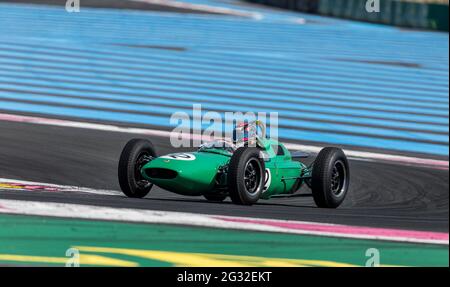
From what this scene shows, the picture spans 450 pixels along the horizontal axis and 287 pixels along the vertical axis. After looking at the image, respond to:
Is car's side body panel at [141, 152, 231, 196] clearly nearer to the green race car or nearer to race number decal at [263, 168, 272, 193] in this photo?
the green race car

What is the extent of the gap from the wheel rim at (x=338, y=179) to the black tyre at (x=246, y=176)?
0.77 m

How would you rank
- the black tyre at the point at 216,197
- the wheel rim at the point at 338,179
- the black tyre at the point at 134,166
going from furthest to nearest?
the wheel rim at the point at 338,179, the black tyre at the point at 216,197, the black tyre at the point at 134,166

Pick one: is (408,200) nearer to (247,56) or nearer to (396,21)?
(247,56)

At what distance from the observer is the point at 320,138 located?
44.3 feet

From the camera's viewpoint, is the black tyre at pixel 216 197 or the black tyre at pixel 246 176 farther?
the black tyre at pixel 216 197

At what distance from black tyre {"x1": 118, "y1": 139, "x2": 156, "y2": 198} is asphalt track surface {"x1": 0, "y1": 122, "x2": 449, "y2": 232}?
13cm

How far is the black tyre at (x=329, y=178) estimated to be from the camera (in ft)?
27.1

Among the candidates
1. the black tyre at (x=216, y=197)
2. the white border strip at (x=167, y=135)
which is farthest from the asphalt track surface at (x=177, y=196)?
the white border strip at (x=167, y=135)

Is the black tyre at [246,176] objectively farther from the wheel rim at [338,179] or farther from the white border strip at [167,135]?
the white border strip at [167,135]

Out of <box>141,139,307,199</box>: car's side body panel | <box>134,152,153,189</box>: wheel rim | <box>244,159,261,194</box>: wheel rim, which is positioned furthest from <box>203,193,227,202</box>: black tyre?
<box>134,152,153,189</box>: wheel rim

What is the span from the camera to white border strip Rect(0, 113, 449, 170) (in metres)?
11.9

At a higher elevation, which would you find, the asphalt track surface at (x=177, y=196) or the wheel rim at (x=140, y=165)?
→ the wheel rim at (x=140, y=165)

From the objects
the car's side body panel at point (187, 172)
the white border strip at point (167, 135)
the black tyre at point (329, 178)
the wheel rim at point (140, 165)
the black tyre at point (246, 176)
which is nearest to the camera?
the black tyre at point (246, 176)

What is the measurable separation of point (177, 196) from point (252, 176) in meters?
1.35
